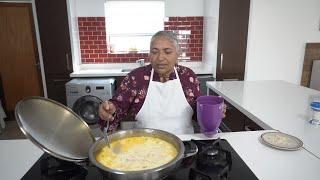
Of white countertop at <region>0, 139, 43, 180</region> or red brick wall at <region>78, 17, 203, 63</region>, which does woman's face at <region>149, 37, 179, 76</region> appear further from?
red brick wall at <region>78, 17, 203, 63</region>

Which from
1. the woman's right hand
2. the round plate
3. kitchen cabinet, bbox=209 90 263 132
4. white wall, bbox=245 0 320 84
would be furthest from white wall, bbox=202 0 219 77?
the woman's right hand

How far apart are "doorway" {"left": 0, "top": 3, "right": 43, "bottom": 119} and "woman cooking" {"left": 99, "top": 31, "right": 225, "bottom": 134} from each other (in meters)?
3.12

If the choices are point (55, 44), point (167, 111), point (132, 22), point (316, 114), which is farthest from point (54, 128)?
point (132, 22)

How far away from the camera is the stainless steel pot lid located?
84cm

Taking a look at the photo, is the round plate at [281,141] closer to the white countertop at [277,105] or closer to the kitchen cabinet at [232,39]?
the white countertop at [277,105]

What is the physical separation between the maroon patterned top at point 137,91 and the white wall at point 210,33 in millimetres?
2035

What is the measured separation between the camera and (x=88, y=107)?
3438mm

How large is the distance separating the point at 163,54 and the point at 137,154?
2.26 ft

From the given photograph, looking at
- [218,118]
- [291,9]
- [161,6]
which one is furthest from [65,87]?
[291,9]

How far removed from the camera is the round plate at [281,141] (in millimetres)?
1084

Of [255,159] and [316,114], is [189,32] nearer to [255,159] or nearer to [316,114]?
[316,114]

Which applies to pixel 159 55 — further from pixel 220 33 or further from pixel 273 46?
pixel 273 46

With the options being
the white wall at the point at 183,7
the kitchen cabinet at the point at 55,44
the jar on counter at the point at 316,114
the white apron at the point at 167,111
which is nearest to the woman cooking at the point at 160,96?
the white apron at the point at 167,111

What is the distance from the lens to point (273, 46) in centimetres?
367
